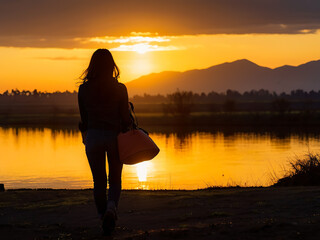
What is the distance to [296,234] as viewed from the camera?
5.67 m

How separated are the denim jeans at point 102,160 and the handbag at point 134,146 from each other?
0.31ft

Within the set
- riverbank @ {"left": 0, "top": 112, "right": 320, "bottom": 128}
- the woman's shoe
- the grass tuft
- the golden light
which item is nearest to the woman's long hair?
the woman's shoe

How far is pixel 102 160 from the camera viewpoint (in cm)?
616

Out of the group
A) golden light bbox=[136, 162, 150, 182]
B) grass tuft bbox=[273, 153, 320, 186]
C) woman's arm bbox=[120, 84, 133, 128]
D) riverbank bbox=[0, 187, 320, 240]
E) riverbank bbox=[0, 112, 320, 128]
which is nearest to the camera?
riverbank bbox=[0, 187, 320, 240]

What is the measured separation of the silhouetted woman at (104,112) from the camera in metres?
6.09

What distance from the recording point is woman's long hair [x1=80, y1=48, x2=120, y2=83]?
6.12m

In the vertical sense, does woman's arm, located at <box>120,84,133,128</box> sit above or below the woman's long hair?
below

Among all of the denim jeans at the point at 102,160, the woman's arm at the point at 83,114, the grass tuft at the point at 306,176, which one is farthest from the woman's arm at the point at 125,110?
the grass tuft at the point at 306,176

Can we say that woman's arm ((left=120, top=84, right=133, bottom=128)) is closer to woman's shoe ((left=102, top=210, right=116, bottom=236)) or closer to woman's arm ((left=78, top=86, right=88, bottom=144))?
woman's arm ((left=78, top=86, right=88, bottom=144))

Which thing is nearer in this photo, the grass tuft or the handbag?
the handbag

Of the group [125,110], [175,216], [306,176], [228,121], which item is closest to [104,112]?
[125,110]

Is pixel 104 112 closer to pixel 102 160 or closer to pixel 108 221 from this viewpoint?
pixel 102 160

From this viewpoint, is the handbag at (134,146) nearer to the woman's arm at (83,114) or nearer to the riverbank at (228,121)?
the woman's arm at (83,114)

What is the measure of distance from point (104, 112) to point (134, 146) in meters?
0.51
